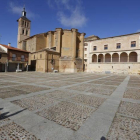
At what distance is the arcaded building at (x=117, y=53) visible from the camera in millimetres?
27938

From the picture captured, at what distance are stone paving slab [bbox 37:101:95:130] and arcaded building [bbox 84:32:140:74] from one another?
1185 inches

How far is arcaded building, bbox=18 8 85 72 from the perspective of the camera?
27.9 m

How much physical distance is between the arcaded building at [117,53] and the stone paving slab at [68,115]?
3009 cm

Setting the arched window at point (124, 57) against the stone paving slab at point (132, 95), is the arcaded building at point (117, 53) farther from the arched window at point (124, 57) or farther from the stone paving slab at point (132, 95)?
the stone paving slab at point (132, 95)

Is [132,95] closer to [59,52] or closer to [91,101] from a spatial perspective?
[91,101]

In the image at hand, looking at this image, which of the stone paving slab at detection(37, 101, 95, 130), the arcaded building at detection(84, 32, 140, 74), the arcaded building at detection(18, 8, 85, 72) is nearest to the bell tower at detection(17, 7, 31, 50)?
the arcaded building at detection(18, 8, 85, 72)

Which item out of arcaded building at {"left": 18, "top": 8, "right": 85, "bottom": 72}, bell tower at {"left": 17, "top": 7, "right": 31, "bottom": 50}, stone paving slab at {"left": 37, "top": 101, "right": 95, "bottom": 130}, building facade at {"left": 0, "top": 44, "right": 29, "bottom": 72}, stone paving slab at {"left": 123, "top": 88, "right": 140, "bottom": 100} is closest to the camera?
stone paving slab at {"left": 37, "top": 101, "right": 95, "bottom": 130}

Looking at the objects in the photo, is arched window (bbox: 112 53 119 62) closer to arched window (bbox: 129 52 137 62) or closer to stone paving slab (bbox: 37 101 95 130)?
arched window (bbox: 129 52 137 62)

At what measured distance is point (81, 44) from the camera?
113ft

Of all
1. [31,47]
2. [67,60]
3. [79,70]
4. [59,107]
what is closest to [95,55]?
[79,70]

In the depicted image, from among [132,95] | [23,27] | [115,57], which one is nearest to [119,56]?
[115,57]

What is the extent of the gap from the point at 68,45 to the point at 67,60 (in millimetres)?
5573

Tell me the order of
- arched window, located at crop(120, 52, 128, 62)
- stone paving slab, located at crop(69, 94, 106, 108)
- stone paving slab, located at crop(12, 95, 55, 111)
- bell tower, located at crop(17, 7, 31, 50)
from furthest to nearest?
bell tower, located at crop(17, 7, 31, 50), arched window, located at crop(120, 52, 128, 62), stone paving slab, located at crop(69, 94, 106, 108), stone paving slab, located at crop(12, 95, 55, 111)

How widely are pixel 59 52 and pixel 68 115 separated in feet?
95.7
